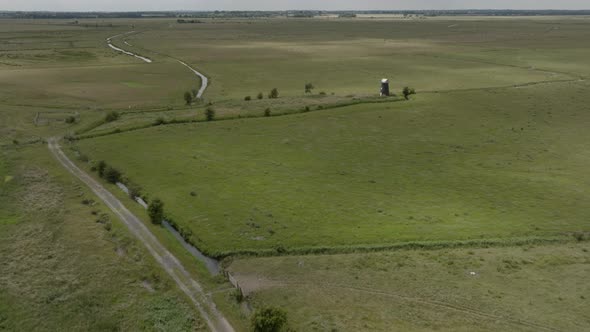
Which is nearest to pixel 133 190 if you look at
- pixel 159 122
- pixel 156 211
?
pixel 156 211

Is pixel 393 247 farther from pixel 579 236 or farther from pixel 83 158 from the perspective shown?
Answer: pixel 83 158

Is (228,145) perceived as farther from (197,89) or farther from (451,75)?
(451,75)

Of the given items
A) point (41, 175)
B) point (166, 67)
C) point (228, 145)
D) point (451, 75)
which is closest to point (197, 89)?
point (166, 67)

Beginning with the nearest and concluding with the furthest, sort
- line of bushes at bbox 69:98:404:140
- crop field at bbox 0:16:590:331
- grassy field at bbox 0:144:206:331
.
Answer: grassy field at bbox 0:144:206:331, crop field at bbox 0:16:590:331, line of bushes at bbox 69:98:404:140

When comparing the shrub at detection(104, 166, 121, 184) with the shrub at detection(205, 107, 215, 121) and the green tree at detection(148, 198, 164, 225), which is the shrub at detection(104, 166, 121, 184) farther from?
the shrub at detection(205, 107, 215, 121)

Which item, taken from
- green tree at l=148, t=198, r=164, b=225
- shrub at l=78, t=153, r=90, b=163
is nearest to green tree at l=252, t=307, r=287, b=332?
green tree at l=148, t=198, r=164, b=225

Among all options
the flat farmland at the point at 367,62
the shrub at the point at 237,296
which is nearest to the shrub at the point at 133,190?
the shrub at the point at 237,296

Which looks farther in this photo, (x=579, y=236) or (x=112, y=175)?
(x=112, y=175)
